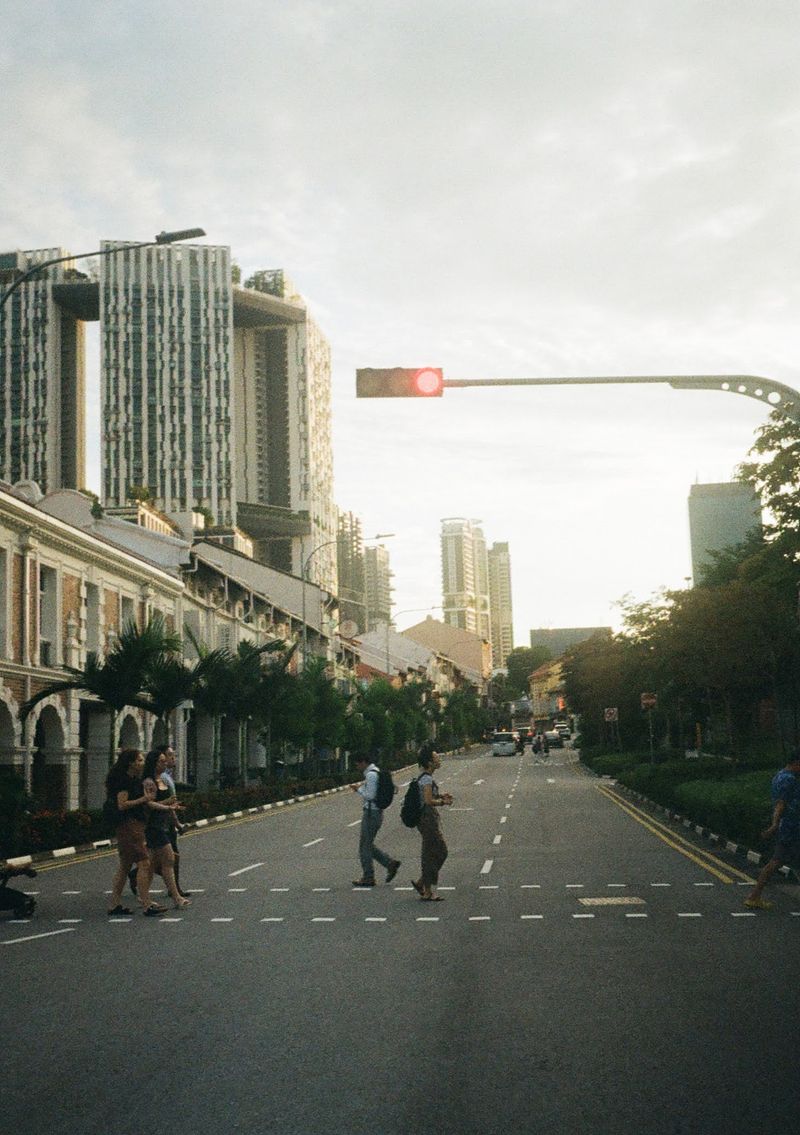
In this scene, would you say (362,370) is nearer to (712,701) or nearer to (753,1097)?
(753,1097)

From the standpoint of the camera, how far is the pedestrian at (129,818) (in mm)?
14586

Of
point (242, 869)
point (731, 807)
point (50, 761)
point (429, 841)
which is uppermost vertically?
point (50, 761)

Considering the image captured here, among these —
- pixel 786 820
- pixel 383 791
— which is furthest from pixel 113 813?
pixel 786 820

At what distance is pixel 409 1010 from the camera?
8.84m

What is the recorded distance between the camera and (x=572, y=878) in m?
18.0

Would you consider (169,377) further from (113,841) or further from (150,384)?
(113,841)

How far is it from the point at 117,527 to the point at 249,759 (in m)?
16.0

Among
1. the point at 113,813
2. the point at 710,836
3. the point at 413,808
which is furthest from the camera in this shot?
the point at 710,836

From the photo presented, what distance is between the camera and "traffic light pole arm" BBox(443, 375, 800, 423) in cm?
1351

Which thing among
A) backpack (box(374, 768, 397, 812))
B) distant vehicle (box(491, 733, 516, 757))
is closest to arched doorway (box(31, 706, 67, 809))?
backpack (box(374, 768, 397, 812))

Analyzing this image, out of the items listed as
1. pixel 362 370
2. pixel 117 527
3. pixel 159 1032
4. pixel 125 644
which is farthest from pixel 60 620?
pixel 159 1032

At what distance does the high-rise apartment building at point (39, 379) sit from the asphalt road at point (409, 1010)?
5156 inches

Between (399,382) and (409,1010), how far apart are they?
5911mm

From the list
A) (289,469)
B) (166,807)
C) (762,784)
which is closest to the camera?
(166,807)
